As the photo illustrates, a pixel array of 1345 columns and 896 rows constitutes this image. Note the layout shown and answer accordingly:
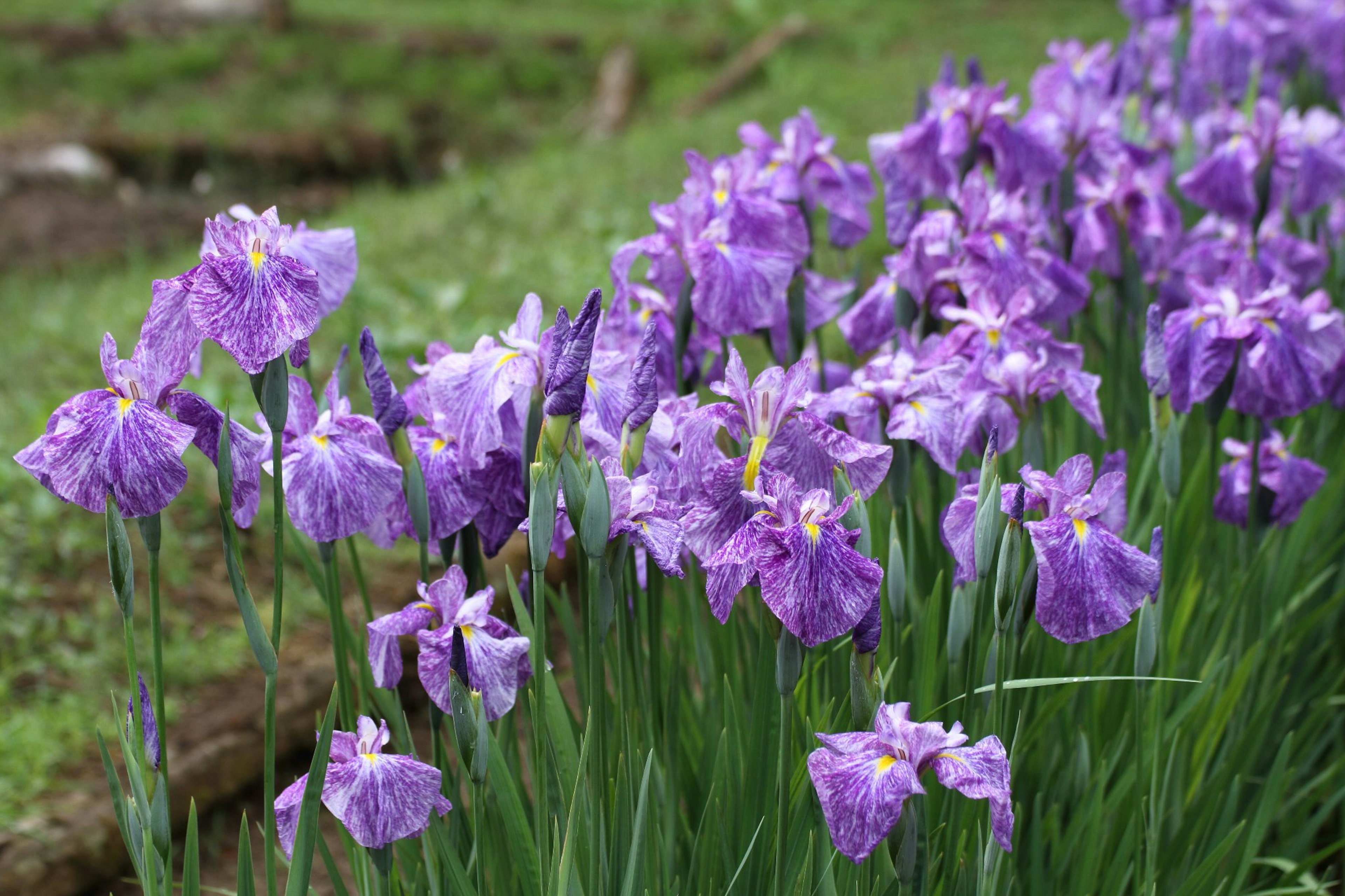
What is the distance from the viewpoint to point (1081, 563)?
3.90 ft

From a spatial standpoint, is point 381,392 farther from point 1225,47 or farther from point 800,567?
point 1225,47

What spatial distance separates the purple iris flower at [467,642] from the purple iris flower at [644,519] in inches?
6.7

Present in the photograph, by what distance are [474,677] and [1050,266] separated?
1284 millimetres

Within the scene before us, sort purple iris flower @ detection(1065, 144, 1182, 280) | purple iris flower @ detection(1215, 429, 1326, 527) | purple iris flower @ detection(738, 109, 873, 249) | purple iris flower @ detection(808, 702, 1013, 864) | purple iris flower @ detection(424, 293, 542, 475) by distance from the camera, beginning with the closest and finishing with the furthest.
A: purple iris flower @ detection(808, 702, 1013, 864) < purple iris flower @ detection(424, 293, 542, 475) < purple iris flower @ detection(1215, 429, 1326, 527) < purple iris flower @ detection(738, 109, 873, 249) < purple iris flower @ detection(1065, 144, 1182, 280)

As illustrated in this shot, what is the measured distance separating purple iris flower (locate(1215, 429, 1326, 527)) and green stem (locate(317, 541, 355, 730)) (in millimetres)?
1410

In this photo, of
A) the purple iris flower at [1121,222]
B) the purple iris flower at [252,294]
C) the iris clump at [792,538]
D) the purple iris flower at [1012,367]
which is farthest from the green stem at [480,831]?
the purple iris flower at [1121,222]

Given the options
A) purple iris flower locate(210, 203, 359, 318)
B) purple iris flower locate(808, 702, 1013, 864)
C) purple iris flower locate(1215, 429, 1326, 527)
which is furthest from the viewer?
purple iris flower locate(1215, 429, 1326, 527)

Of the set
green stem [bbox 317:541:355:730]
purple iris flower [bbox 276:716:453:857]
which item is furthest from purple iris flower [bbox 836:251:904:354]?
purple iris flower [bbox 276:716:453:857]

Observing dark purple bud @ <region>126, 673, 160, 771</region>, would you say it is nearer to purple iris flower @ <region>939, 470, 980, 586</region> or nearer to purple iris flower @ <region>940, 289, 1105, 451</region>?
purple iris flower @ <region>939, 470, 980, 586</region>

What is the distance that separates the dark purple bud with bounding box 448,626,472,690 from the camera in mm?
1093

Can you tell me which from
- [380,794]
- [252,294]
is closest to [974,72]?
[252,294]

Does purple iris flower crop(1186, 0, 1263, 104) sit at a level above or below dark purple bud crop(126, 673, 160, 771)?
above

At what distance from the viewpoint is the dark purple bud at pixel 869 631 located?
41.6 inches

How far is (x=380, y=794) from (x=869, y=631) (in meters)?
0.51
